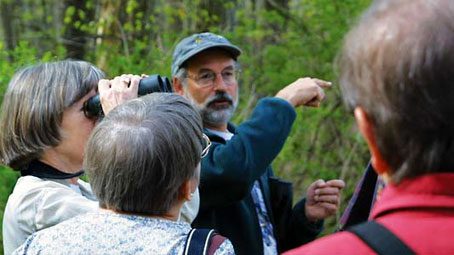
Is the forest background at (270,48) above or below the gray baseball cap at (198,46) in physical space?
below

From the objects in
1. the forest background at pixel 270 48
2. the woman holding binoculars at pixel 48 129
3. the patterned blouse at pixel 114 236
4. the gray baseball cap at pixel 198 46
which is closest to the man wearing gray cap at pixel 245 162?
the gray baseball cap at pixel 198 46

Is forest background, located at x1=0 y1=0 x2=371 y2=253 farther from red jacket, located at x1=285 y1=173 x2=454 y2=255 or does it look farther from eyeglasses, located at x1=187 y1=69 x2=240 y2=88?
red jacket, located at x1=285 y1=173 x2=454 y2=255

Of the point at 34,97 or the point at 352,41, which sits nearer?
the point at 352,41

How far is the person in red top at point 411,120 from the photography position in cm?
142

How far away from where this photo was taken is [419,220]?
4.71 ft

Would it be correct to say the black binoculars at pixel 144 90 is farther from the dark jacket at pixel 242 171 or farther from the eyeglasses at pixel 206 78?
the eyeglasses at pixel 206 78

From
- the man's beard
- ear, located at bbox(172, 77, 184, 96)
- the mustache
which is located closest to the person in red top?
the man's beard

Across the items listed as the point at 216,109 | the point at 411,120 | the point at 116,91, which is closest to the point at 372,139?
the point at 411,120

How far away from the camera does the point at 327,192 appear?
3.71 meters

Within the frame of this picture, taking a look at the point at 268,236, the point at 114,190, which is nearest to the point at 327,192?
the point at 268,236

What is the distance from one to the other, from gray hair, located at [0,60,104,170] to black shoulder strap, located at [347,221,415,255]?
1.58 metres

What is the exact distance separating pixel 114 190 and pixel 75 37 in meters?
7.51

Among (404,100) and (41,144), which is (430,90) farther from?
(41,144)

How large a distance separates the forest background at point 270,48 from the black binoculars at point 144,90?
379 centimetres
